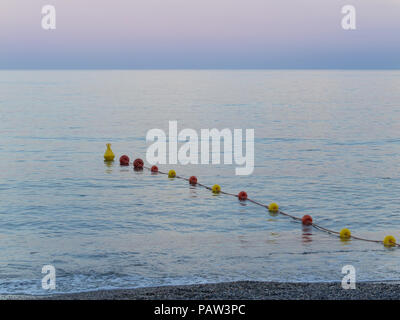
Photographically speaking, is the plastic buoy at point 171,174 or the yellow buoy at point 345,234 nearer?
the yellow buoy at point 345,234

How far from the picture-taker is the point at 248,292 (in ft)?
31.2

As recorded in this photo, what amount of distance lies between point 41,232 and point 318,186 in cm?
1150

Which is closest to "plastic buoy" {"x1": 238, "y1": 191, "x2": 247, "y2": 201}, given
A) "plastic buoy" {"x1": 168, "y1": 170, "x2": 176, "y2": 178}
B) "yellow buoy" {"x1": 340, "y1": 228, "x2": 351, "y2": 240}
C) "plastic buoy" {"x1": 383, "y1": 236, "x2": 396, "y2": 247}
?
"plastic buoy" {"x1": 168, "y1": 170, "x2": 176, "y2": 178}

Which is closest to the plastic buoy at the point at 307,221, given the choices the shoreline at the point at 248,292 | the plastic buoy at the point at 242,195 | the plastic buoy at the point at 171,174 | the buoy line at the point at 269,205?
the buoy line at the point at 269,205

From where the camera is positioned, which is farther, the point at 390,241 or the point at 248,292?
the point at 390,241

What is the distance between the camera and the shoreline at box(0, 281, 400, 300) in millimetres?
9117

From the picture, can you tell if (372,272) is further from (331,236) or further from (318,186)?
(318,186)

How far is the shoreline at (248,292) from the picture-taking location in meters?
9.12

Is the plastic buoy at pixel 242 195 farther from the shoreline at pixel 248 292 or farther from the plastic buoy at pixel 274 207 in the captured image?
the shoreline at pixel 248 292

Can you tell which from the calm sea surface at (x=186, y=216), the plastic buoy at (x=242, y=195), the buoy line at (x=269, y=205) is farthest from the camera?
the plastic buoy at (x=242, y=195)

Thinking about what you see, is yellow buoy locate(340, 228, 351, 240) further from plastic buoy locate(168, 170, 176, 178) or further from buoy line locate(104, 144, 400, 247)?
plastic buoy locate(168, 170, 176, 178)

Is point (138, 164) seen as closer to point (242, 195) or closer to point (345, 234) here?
point (242, 195)

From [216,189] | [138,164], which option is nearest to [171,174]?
[138,164]
